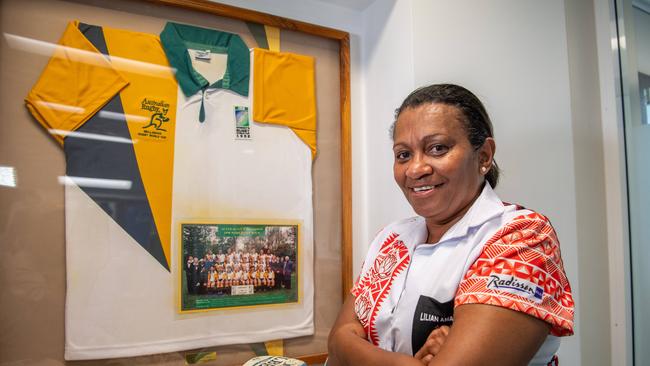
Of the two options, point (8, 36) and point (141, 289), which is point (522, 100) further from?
point (8, 36)

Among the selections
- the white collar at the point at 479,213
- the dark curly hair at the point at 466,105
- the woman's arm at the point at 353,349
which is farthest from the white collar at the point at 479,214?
the woman's arm at the point at 353,349

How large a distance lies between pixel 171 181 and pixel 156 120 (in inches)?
9.0

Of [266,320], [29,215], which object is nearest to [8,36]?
[29,215]

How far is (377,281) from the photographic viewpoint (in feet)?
3.76

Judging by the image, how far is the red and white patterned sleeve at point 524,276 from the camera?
813 mm

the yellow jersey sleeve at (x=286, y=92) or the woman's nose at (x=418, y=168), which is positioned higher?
the yellow jersey sleeve at (x=286, y=92)

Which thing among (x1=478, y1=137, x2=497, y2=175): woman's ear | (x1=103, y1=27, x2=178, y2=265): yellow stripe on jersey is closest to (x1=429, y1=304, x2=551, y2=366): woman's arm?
(x1=478, y1=137, x2=497, y2=175): woman's ear

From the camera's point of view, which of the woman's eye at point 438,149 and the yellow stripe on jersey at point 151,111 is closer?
the woman's eye at point 438,149

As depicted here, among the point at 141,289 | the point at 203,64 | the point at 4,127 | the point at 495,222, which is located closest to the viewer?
the point at 495,222

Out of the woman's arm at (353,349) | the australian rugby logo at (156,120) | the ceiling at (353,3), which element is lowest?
the woman's arm at (353,349)

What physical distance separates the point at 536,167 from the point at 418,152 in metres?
0.98

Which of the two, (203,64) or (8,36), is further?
(203,64)

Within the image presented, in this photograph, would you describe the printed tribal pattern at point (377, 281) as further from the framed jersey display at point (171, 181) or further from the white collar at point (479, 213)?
the framed jersey display at point (171, 181)

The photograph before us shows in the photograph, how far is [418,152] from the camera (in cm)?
108
